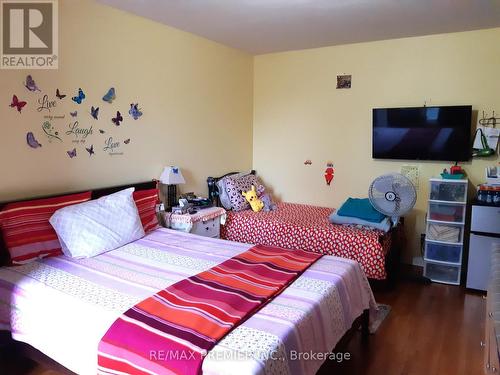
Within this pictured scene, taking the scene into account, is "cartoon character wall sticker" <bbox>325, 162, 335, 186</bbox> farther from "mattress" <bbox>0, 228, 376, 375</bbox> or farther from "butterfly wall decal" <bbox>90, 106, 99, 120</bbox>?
"butterfly wall decal" <bbox>90, 106, 99, 120</bbox>

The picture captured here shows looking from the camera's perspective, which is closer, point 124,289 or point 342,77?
point 124,289

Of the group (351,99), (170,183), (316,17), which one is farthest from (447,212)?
(170,183)

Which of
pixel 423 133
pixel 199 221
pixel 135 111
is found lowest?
pixel 199 221

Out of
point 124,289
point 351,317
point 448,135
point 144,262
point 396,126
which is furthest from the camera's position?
point 396,126

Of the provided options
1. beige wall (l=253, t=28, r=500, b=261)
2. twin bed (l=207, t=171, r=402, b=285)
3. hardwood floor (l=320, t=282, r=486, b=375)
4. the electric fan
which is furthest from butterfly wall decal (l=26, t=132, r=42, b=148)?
beige wall (l=253, t=28, r=500, b=261)

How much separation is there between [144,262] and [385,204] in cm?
215

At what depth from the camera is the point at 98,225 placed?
101 inches

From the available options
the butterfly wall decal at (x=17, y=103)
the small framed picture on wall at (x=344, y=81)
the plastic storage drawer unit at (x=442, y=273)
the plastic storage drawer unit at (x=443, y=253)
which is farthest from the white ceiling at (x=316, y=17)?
the plastic storage drawer unit at (x=442, y=273)

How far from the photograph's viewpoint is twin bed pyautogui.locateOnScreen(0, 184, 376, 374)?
4.96ft

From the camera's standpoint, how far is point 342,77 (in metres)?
4.25

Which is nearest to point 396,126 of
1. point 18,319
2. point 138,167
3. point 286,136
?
point 286,136

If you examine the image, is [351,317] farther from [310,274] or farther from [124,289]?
[124,289]

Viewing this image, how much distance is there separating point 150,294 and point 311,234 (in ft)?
6.28

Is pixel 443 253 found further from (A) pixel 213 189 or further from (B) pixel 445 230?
(A) pixel 213 189
